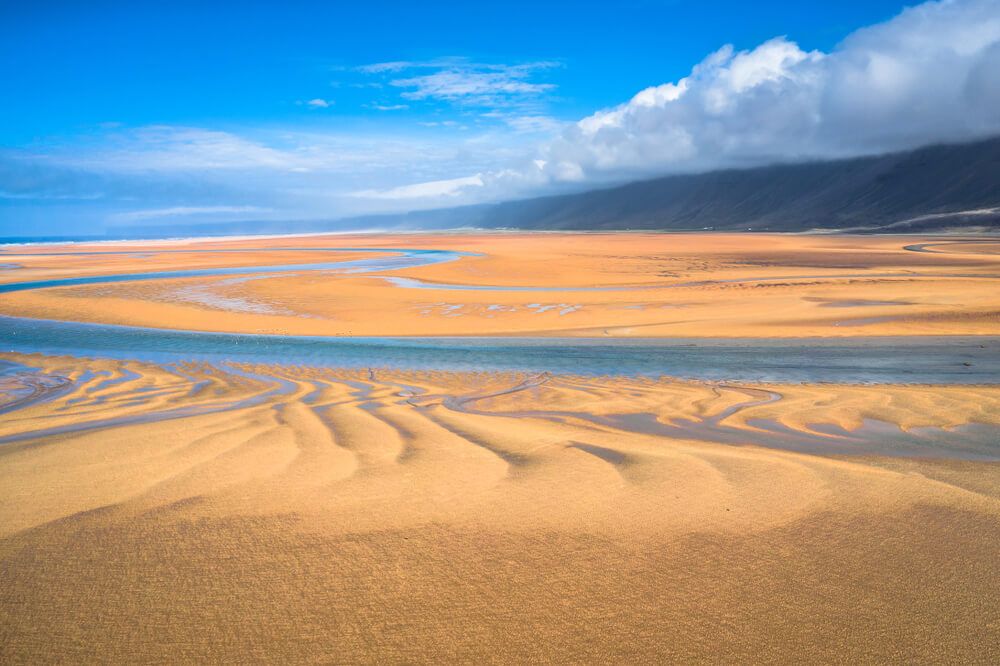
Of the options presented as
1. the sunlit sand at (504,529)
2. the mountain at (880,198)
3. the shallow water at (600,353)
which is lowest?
the shallow water at (600,353)

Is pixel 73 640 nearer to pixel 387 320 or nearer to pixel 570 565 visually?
pixel 570 565

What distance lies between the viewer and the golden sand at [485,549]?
2.84 m

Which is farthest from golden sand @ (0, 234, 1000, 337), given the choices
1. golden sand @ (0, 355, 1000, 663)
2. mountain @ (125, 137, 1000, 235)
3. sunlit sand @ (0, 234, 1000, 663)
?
mountain @ (125, 137, 1000, 235)

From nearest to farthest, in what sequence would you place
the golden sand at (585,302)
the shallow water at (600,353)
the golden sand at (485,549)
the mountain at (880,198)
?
the golden sand at (485,549), the shallow water at (600,353), the golden sand at (585,302), the mountain at (880,198)

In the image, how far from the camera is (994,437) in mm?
7215

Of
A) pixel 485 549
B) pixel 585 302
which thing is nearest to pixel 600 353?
pixel 585 302

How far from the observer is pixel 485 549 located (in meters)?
3.70

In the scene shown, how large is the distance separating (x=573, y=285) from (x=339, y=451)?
90.2ft

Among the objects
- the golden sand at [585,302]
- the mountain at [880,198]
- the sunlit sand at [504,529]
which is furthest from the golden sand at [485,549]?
the mountain at [880,198]

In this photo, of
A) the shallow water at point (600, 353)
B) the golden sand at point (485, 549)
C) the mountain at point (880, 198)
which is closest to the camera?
the golden sand at point (485, 549)

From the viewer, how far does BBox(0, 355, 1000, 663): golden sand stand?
9.32ft

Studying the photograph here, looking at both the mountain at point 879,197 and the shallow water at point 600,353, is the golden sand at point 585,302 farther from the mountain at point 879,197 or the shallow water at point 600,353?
the mountain at point 879,197

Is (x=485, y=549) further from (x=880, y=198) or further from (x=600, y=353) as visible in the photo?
(x=880, y=198)

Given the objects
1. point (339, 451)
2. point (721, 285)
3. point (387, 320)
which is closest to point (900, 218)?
point (721, 285)
